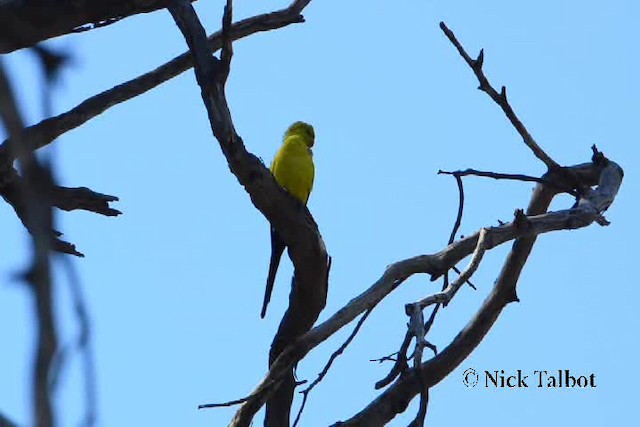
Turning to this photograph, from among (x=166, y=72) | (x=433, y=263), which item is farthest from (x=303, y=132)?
(x=433, y=263)

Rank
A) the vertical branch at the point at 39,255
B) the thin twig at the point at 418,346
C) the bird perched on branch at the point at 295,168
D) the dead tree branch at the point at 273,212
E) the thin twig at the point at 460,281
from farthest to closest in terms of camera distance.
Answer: the bird perched on branch at the point at 295,168
the dead tree branch at the point at 273,212
the thin twig at the point at 460,281
the thin twig at the point at 418,346
the vertical branch at the point at 39,255

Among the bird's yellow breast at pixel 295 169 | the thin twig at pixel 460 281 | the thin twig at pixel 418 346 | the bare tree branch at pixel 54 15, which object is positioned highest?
the bird's yellow breast at pixel 295 169

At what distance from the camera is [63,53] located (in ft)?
3.68

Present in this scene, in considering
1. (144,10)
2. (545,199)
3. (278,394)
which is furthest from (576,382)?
(144,10)

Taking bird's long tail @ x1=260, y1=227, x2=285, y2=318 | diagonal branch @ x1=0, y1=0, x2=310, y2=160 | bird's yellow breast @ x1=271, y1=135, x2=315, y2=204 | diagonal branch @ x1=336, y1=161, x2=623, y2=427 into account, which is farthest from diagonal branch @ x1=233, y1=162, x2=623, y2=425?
bird's yellow breast @ x1=271, y1=135, x2=315, y2=204

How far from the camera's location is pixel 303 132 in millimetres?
6977

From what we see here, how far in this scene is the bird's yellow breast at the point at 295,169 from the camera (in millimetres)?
6305

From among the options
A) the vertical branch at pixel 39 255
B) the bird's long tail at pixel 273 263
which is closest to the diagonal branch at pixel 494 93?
the bird's long tail at pixel 273 263

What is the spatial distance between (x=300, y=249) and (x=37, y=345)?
3.37 metres

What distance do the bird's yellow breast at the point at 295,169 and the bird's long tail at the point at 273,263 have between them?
1186 millimetres

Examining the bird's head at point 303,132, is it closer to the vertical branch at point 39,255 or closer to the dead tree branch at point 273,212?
the dead tree branch at point 273,212

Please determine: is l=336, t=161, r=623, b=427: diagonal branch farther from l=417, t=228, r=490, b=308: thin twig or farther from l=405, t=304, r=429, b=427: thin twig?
l=405, t=304, r=429, b=427: thin twig

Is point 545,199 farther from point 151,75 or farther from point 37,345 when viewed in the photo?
point 37,345

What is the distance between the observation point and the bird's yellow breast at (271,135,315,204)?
20.7 ft
